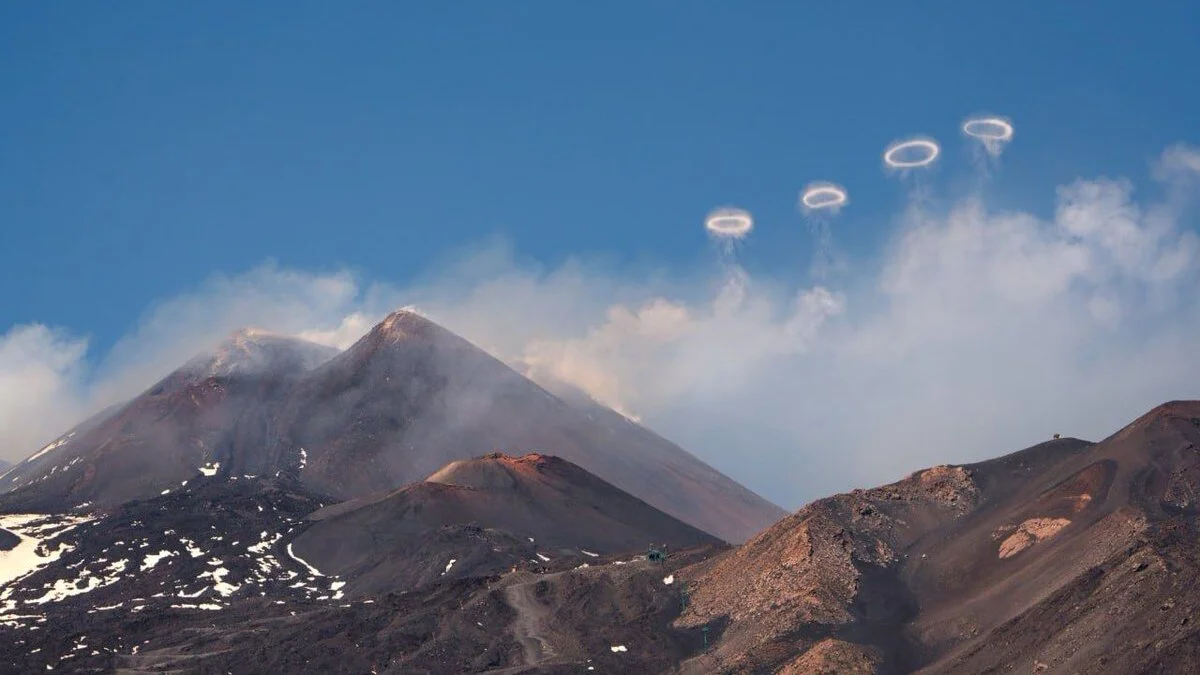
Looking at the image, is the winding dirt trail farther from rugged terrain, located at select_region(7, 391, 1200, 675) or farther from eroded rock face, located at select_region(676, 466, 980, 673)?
eroded rock face, located at select_region(676, 466, 980, 673)

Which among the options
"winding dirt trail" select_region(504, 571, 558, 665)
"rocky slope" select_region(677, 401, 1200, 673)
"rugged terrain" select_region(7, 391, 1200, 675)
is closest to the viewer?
"rocky slope" select_region(677, 401, 1200, 673)

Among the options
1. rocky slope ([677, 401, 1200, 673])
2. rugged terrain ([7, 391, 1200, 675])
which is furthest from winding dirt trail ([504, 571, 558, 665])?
rocky slope ([677, 401, 1200, 673])

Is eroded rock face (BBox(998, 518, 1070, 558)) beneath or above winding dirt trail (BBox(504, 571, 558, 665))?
beneath

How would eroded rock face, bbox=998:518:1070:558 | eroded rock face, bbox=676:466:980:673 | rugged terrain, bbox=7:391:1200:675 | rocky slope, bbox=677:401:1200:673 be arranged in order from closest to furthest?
rocky slope, bbox=677:401:1200:673 < rugged terrain, bbox=7:391:1200:675 < eroded rock face, bbox=676:466:980:673 < eroded rock face, bbox=998:518:1070:558

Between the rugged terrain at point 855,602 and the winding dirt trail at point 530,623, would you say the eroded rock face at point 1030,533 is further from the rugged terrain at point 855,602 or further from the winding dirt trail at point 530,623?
the winding dirt trail at point 530,623

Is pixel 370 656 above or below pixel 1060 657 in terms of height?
above

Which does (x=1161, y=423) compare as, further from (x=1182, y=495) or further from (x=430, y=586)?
(x=430, y=586)

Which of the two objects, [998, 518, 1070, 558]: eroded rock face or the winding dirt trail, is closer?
[998, 518, 1070, 558]: eroded rock face

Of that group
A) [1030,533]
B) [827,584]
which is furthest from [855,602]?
[1030,533]

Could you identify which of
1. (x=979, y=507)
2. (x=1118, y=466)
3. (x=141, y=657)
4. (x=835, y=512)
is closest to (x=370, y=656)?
(x=141, y=657)

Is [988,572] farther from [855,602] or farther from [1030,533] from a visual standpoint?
[855,602]

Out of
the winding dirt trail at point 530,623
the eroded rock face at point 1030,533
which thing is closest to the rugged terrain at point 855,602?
the eroded rock face at point 1030,533
